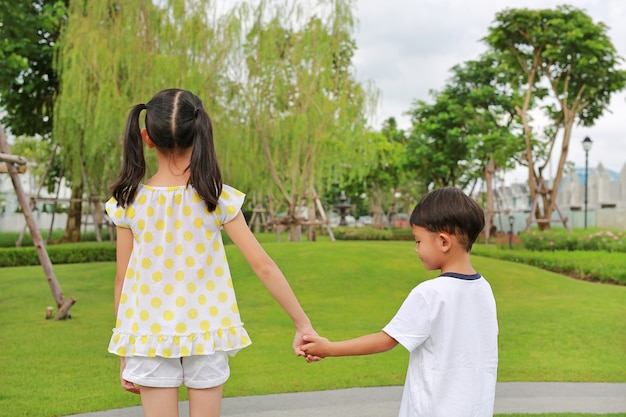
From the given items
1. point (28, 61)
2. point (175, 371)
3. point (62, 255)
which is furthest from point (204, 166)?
point (28, 61)

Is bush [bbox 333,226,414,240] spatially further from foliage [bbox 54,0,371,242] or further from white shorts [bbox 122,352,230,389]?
white shorts [bbox 122,352,230,389]

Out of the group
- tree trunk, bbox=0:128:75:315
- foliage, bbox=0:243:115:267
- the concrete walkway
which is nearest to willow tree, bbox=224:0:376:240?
foliage, bbox=0:243:115:267

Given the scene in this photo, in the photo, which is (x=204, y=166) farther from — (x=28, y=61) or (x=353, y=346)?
(x=28, y=61)

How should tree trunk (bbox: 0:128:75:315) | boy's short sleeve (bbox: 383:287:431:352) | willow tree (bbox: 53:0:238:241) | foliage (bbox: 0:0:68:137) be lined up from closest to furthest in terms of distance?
boy's short sleeve (bbox: 383:287:431:352) < tree trunk (bbox: 0:128:75:315) < willow tree (bbox: 53:0:238:241) < foliage (bbox: 0:0:68:137)

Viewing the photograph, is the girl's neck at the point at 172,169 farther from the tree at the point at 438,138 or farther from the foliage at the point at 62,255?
the tree at the point at 438,138

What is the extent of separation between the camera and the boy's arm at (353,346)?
245cm

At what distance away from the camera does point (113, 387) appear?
683 cm

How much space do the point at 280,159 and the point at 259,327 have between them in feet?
35.7

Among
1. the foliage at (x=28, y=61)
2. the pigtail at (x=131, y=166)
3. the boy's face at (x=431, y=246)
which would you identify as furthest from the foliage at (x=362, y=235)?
the boy's face at (x=431, y=246)

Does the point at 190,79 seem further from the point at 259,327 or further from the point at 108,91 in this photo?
the point at 259,327

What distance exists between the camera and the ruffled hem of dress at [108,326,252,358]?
2.58 m

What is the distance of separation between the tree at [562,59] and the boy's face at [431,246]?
79.9 ft

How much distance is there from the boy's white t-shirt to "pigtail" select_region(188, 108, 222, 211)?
2.54ft

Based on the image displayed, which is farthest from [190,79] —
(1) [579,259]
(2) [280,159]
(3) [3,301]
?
(1) [579,259]
